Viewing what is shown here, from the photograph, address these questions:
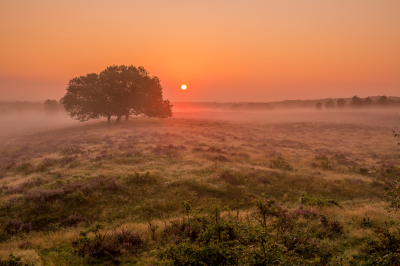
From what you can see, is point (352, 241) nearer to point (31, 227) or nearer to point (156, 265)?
point (156, 265)

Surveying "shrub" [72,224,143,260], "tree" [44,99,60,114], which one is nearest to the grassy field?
"shrub" [72,224,143,260]

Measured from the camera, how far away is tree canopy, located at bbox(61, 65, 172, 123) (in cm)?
5100

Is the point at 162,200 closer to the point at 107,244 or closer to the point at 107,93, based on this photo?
the point at 107,244

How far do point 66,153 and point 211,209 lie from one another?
78.8 feet

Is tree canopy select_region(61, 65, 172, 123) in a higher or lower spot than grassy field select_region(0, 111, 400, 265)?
higher

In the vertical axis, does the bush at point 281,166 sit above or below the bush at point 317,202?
above

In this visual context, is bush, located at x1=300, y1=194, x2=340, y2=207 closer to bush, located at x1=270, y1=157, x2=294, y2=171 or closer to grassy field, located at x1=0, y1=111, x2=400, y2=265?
grassy field, located at x1=0, y1=111, x2=400, y2=265

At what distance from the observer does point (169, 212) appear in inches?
479

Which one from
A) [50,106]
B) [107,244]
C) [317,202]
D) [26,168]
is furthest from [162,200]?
[50,106]

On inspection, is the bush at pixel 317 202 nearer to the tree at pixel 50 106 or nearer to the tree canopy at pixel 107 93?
the tree canopy at pixel 107 93

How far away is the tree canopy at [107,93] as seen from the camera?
51.0m

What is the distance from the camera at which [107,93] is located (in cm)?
5188

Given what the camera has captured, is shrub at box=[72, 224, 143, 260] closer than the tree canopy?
Yes

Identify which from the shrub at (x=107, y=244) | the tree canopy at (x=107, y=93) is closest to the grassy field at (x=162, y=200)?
the shrub at (x=107, y=244)
